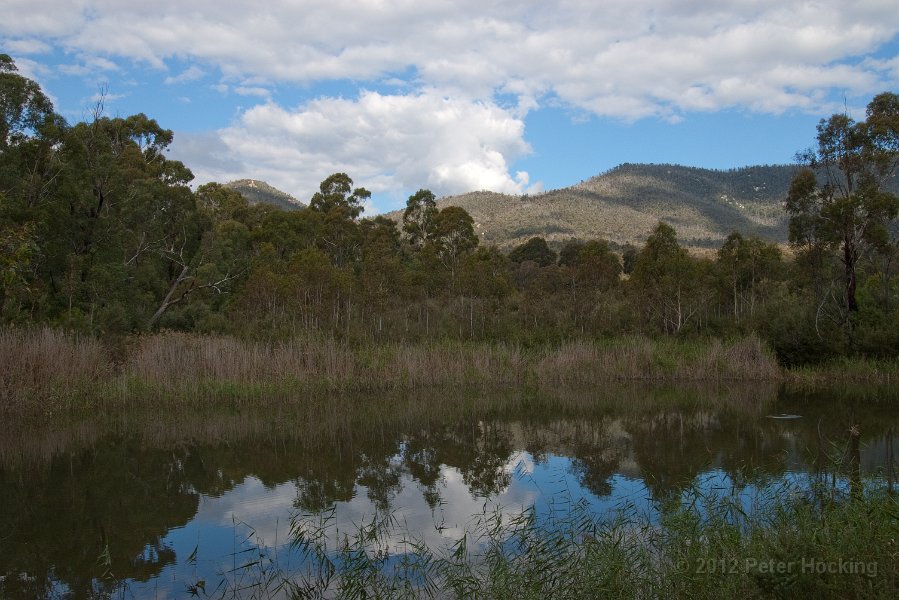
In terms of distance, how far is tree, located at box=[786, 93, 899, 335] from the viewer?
18781 millimetres

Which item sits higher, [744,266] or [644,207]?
[644,207]

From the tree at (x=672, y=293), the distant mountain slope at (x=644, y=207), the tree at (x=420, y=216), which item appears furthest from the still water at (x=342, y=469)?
the distant mountain slope at (x=644, y=207)

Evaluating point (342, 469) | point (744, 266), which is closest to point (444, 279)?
point (744, 266)

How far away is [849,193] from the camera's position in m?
19.5

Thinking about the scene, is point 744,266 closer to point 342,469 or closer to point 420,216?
point 342,469

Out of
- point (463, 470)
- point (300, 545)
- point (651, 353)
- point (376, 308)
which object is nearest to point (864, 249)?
point (651, 353)

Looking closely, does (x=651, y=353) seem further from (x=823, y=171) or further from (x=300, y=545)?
(x=300, y=545)

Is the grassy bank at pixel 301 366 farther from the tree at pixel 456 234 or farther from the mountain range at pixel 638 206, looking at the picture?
the mountain range at pixel 638 206

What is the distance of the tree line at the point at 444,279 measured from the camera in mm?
18859

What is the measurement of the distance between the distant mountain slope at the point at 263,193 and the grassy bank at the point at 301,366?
67.3 m

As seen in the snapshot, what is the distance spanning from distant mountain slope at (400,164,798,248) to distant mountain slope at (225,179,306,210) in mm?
14178

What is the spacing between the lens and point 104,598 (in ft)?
16.5

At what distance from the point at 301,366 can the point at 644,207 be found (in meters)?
81.3

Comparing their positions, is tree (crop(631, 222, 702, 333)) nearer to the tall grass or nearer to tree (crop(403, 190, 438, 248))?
the tall grass
